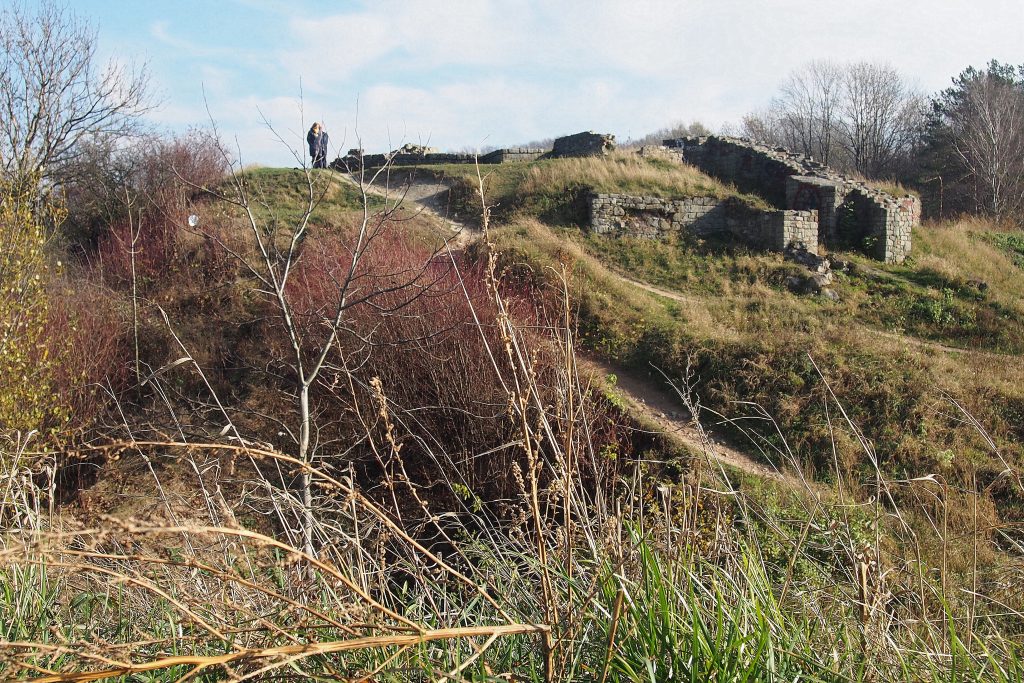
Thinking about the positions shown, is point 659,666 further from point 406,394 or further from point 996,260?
point 996,260

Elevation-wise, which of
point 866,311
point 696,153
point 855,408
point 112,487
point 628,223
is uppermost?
point 696,153

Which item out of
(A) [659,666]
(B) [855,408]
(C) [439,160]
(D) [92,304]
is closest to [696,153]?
(C) [439,160]

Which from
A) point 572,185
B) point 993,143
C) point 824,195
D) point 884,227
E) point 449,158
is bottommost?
point 884,227

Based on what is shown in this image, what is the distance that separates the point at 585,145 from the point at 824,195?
698 cm

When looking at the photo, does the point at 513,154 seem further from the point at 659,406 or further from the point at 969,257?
the point at 659,406

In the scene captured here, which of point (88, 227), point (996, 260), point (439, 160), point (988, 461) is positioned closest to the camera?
point (988, 461)

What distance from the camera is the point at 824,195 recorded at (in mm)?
16562

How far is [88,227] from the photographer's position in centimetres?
1830

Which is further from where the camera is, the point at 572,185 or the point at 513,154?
the point at 513,154

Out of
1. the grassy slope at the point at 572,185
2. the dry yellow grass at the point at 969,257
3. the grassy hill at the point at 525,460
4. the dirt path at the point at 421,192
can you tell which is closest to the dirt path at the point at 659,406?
the grassy hill at the point at 525,460

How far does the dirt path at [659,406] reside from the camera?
8805 millimetres

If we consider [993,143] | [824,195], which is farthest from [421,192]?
[993,143]

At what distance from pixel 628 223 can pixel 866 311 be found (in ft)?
17.0

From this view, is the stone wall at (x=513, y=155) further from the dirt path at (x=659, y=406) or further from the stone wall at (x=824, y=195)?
the dirt path at (x=659, y=406)
